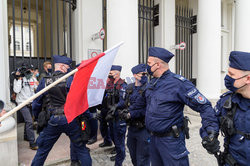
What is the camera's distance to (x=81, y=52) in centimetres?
585

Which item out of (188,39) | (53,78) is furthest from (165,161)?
(188,39)

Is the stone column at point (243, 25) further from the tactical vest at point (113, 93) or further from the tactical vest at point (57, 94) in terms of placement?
the tactical vest at point (57, 94)

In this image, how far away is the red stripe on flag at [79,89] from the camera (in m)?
1.90

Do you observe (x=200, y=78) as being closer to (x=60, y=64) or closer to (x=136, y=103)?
(x=136, y=103)

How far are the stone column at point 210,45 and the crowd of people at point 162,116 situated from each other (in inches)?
183

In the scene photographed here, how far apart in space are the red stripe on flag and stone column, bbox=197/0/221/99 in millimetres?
5876

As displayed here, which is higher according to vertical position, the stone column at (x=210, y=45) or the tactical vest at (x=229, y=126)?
the stone column at (x=210, y=45)

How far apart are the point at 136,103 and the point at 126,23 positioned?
2.65 metres

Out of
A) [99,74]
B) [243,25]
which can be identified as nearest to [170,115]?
[99,74]

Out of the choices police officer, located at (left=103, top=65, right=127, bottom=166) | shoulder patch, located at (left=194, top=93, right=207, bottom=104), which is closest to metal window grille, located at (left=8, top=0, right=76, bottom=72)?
police officer, located at (left=103, top=65, right=127, bottom=166)

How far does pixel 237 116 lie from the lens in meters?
1.54

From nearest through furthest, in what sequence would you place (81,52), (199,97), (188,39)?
1. (199,97)
2. (81,52)
3. (188,39)

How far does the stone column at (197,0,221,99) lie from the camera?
21.8 ft

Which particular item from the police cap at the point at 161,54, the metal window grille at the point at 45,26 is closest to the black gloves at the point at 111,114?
the police cap at the point at 161,54
